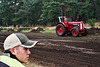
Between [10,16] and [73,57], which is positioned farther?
[10,16]

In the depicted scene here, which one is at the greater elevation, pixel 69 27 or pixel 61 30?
pixel 69 27

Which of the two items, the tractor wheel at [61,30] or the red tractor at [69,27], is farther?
the tractor wheel at [61,30]

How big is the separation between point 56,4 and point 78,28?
1239cm

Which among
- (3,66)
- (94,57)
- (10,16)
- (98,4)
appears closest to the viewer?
(3,66)

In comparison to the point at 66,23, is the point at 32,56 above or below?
below

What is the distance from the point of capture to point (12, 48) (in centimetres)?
138

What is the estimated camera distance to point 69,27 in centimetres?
1203

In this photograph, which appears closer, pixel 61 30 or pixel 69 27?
pixel 69 27

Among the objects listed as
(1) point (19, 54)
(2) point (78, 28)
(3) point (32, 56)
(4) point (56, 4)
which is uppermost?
(4) point (56, 4)

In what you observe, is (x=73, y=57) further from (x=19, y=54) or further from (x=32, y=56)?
(x=19, y=54)

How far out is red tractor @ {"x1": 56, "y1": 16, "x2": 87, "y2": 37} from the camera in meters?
11.3

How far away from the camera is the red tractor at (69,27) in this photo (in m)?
11.3

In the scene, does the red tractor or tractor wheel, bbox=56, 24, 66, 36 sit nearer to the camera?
the red tractor

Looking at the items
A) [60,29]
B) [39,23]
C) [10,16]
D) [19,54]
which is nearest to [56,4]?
[60,29]
